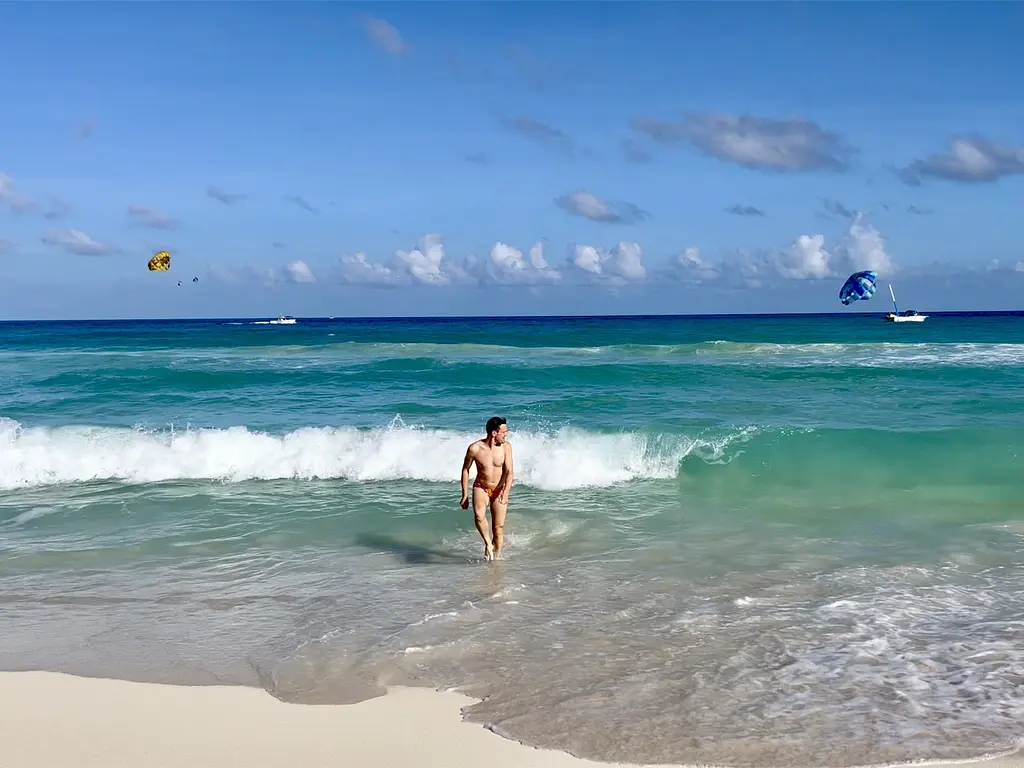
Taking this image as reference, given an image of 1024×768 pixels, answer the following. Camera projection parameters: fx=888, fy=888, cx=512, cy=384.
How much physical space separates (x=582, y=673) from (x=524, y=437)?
9.57m

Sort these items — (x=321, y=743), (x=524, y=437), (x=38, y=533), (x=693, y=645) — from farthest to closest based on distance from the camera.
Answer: (x=524, y=437) → (x=38, y=533) → (x=693, y=645) → (x=321, y=743)

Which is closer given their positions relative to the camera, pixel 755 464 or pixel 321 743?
pixel 321 743

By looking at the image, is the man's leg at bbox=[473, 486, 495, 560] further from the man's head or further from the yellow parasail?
the yellow parasail

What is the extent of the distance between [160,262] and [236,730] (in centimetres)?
2146

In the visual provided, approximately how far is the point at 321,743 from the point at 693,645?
2.85 meters

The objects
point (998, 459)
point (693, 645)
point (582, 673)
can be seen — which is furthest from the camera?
point (998, 459)

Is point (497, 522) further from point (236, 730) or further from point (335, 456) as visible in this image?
point (335, 456)

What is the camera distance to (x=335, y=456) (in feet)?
48.6

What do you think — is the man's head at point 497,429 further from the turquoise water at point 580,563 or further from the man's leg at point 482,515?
the turquoise water at point 580,563

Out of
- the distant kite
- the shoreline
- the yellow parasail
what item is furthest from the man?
the distant kite

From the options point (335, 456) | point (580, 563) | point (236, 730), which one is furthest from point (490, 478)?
point (335, 456)

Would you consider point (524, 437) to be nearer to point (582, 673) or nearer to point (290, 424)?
point (290, 424)

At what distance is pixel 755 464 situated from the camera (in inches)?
546

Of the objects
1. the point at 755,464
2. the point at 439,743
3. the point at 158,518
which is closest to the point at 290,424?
the point at 158,518
